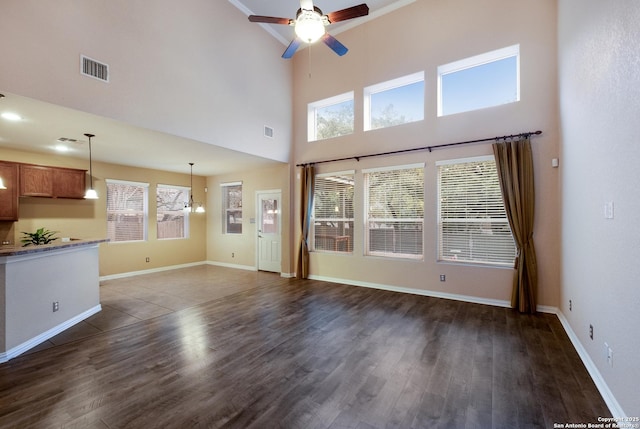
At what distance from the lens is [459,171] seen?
186 inches

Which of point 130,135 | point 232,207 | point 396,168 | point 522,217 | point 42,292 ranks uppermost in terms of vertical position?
point 130,135

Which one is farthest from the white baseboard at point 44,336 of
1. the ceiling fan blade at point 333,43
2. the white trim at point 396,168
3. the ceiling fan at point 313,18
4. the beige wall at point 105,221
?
the white trim at point 396,168

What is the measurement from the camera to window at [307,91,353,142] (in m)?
6.10

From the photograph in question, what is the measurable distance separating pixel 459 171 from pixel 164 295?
19.1ft

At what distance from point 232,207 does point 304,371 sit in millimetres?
6319

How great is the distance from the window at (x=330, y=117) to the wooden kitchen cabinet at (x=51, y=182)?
5112 mm

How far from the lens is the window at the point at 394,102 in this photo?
5.24 metres

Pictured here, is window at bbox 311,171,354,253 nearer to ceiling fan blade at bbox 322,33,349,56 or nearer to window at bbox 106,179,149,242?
ceiling fan blade at bbox 322,33,349,56

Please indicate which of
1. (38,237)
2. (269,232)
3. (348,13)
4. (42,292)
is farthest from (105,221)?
(348,13)

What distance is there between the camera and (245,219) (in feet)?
25.4

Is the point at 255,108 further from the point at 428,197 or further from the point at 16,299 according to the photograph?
the point at 16,299

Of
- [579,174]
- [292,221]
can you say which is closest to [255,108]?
[292,221]

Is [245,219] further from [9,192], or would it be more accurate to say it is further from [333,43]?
[333,43]

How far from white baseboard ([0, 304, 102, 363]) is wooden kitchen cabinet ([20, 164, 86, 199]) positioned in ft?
9.58
